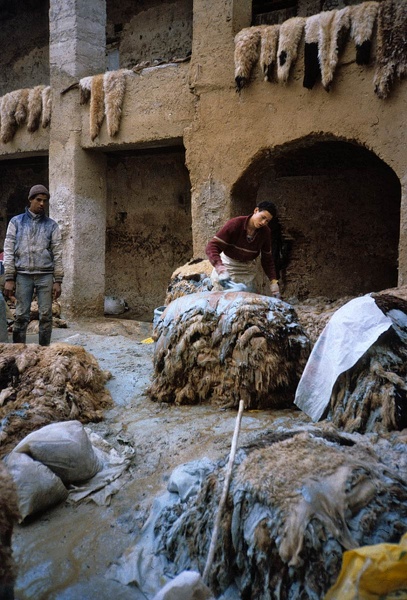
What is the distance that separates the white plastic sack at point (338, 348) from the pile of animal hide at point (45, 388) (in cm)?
172

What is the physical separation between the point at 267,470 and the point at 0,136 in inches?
339

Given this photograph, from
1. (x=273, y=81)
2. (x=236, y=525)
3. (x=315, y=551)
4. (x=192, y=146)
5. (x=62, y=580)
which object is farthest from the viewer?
(x=192, y=146)

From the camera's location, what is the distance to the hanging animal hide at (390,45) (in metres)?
5.52

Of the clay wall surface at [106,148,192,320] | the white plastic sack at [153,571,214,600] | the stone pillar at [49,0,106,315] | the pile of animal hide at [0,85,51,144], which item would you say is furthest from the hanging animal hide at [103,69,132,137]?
the white plastic sack at [153,571,214,600]

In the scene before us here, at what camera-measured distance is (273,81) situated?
647 centimetres

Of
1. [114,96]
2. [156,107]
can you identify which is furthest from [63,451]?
[114,96]

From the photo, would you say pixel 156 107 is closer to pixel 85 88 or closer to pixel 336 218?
pixel 85 88

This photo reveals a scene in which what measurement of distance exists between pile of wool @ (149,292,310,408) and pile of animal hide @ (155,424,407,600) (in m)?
1.45

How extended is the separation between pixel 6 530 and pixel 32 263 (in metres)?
4.57

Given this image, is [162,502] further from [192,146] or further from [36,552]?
[192,146]

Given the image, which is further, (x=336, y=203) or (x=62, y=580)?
(x=336, y=203)

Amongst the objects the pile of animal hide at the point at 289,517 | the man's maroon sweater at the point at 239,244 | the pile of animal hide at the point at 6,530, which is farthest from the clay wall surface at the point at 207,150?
the pile of animal hide at the point at 6,530

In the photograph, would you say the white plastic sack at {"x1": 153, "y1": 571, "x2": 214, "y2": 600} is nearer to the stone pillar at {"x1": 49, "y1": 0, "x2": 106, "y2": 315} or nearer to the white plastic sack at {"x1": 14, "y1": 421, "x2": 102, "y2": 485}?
the white plastic sack at {"x1": 14, "y1": 421, "x2": 102, "y2": 485}

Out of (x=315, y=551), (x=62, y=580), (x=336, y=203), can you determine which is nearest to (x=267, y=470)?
(x=315, y=551)
